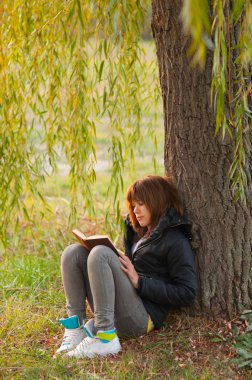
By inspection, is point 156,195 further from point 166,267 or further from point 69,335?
point 69,335

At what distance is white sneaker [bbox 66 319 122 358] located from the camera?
3.50 meters

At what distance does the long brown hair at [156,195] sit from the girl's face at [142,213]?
2 cm

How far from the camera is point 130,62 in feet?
13.8

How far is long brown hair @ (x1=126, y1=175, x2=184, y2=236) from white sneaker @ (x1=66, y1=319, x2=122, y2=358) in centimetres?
62

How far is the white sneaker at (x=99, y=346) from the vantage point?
3.50m

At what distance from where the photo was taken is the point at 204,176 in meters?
3.59

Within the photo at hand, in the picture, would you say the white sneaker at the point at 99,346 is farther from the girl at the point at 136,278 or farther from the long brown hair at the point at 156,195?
the long brown hair at the point at 156,195

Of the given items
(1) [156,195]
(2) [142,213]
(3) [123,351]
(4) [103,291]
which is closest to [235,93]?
(1) [156,195]

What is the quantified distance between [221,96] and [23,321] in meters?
1.95

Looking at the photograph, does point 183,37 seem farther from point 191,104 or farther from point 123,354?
point 123,354

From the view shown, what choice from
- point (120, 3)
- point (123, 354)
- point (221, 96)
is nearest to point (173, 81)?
point (120, 3)

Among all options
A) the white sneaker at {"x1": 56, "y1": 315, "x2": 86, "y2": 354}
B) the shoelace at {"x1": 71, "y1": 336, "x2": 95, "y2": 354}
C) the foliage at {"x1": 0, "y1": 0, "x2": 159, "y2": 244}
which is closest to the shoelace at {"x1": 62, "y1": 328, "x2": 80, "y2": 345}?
the white sneaker at {"x1": 56, "y1": 315, "x2": 86, "y2": 354}

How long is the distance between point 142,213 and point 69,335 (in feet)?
2.42

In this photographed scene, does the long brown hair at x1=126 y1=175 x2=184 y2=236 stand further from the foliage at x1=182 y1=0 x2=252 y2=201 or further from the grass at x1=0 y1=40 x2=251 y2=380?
the grass at x1=0 y1=40 x2=251 y2=380
